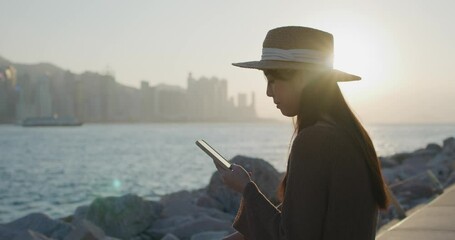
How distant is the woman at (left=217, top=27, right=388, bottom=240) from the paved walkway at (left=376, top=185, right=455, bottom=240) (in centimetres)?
374

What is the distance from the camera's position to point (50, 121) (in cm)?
17075

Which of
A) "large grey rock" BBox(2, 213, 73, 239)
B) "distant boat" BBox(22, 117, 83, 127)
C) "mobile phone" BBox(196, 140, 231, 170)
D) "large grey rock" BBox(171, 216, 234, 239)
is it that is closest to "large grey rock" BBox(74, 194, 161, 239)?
"large grey rock" BBox(2, 213, 73, 239)

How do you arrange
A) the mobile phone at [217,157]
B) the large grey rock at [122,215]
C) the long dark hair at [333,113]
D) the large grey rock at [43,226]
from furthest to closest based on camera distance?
the large grey rock at [122,215], the large grey rock at [43,226], the mobile phone at [217,157], the long dark hair at [333,113]

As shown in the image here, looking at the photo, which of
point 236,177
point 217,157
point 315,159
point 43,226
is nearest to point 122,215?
point 43,226

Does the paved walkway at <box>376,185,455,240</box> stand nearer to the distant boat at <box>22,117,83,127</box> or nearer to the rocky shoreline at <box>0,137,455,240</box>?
the rocky shoreline at <box>0,137,455,240</box>

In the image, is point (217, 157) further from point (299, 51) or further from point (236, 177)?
point (299, 51)

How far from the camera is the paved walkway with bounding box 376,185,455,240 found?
20.3ft

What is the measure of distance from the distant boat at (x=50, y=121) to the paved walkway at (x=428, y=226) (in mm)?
167293

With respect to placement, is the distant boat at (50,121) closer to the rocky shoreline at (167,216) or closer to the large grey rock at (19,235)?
the rocky shoreline at (167,216)

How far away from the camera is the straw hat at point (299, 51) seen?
2566 millimetres

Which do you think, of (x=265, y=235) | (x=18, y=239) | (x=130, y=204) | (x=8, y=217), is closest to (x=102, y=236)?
(x=18, y=239)

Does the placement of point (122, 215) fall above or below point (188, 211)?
above

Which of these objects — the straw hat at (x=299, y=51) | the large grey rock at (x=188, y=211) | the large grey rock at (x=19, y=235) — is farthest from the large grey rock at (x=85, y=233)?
the straw hat at (x=299, y=51)

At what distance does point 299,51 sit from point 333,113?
0.26 meters
